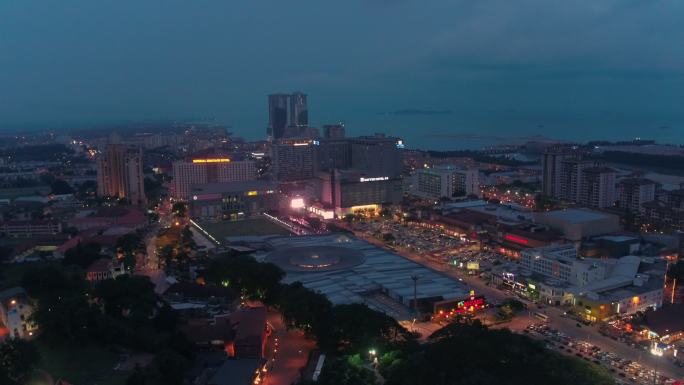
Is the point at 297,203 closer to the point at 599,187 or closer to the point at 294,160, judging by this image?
the point at 294,160

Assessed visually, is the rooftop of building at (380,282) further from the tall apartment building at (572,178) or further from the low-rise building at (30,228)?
the tall apartment building at (572,178)

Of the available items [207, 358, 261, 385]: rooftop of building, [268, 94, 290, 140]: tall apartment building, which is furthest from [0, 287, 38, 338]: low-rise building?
[268, 94, 290, 140]: tall apartment building

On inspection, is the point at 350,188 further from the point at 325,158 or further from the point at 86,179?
the point at 86,179

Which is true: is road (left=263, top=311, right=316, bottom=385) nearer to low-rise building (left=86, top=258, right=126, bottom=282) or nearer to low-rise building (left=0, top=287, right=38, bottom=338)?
low-rise building (left=0, top=287, right=38, bottom=338)

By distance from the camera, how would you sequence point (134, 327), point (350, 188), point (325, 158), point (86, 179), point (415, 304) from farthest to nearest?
point (86, 179)
point (325, 158)
point (350, 188)
point (415, 304)
point (134, 327)

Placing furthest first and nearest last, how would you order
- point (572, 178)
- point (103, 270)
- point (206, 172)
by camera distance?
point (206, 172), point (572, 178), point (103, 270)

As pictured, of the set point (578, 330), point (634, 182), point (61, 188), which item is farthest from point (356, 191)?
point (61, 188)

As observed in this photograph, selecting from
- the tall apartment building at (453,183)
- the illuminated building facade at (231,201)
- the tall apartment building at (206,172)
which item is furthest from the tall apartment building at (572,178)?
the tall apartment building at (206,172)

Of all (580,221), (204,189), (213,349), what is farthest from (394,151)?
(213,349)
